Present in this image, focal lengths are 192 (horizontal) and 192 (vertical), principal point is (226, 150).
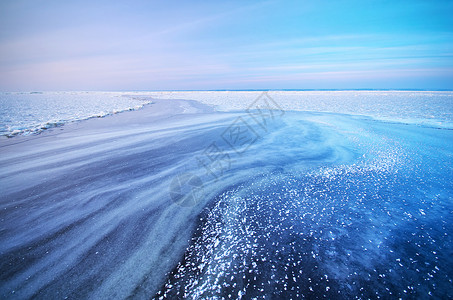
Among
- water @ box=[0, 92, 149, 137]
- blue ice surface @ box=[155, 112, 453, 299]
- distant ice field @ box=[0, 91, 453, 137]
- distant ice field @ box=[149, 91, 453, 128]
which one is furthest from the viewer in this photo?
distant ice field @ box=[149, 91, 453, 128]

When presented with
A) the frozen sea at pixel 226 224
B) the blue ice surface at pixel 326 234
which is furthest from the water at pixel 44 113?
the blue ice surface at pixel 326 234

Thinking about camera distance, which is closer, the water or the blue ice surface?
the blue ice surface

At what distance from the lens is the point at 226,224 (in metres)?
3.80

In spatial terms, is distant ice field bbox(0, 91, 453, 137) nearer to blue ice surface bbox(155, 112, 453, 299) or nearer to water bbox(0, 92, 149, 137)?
water bbox(0, 92, 149, 137)

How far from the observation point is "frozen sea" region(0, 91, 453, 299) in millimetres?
2625

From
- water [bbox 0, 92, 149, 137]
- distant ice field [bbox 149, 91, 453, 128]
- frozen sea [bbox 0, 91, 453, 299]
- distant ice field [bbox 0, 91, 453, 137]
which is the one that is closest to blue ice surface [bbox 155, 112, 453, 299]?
frozen sea [bbox 0, 91, 453, 299]

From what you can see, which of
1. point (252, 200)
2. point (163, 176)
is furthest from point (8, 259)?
point (252, 200)

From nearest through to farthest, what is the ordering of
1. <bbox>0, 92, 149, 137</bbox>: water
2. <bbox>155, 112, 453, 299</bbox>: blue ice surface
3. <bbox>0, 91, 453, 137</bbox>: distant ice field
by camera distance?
<bbox>155, 112, 453, 299</bbox>: blue ice surface, <bbox>0, 92, 149, 137</bbox>: water, <bbox>0, 91, 453, 137</bbox>: distant ice field

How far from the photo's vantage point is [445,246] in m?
3.26

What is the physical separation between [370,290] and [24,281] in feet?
15.5

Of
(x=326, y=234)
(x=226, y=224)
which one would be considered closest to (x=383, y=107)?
(x=326, y=234)

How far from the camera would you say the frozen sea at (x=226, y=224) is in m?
2.62

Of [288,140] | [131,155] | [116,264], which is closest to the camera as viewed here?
[116,264]

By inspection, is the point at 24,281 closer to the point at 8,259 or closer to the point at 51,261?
the point at 51,261
